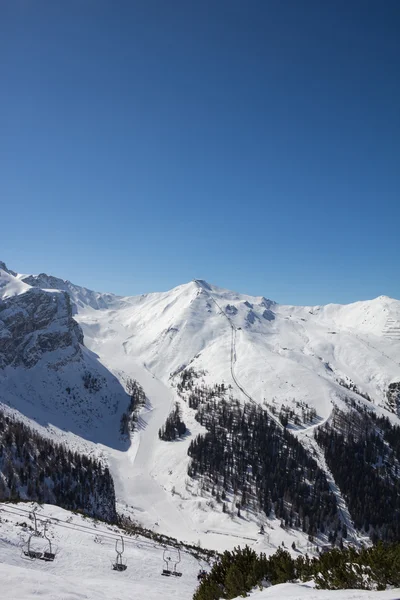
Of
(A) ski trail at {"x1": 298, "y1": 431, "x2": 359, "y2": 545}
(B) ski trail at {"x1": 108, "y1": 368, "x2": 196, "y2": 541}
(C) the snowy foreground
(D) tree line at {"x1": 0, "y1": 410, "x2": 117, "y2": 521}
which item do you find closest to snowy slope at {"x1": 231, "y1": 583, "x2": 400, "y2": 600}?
(C) the snowy foreground

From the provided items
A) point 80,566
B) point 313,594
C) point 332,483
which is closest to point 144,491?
point 332,483

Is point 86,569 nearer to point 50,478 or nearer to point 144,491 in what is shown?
point 50,478

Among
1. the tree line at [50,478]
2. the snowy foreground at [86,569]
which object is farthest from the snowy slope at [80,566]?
the tree line at [50,478]

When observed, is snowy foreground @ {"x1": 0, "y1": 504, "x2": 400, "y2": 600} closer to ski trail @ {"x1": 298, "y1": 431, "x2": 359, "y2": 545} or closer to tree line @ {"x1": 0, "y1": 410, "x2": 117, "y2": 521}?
tree line @ {"x1": 0, "y1": 410, "x2": 117, "y2": 521}

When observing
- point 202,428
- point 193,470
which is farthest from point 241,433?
point 193,470

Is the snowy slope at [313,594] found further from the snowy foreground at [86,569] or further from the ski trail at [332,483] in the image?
the ski trail at [332,483]

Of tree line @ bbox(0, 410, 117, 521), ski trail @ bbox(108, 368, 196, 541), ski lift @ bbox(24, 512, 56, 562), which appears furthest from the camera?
ski trail @ bbox(108, 368, 196, 541)

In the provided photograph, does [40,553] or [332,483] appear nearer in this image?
[40,553]

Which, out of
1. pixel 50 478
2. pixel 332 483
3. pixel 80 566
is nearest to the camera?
pixel 80 566
